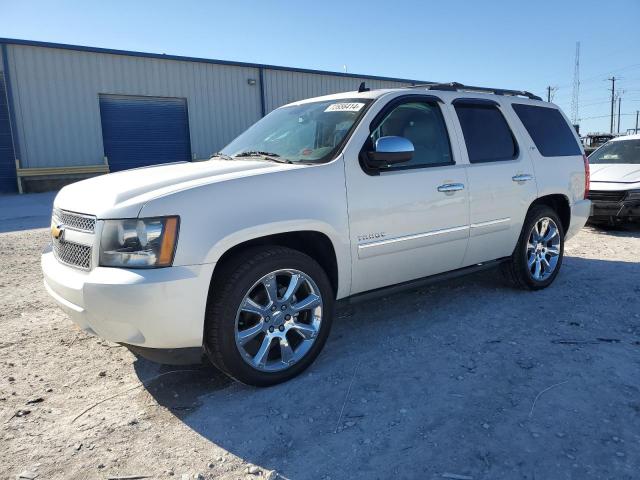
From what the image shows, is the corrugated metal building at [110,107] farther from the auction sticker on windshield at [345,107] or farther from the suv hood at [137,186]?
the auction sticker on windshield at [345,107]

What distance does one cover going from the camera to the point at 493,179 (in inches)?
171

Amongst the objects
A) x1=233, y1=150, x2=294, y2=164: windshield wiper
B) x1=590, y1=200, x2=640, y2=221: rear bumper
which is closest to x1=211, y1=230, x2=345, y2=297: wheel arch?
x1=233, y1=150, x2=294, y2=164: windshield wiper

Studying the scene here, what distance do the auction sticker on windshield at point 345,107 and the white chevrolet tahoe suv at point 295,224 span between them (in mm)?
17

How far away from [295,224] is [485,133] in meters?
2.30

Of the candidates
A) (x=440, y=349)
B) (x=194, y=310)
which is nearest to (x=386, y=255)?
(x=440, y=349)

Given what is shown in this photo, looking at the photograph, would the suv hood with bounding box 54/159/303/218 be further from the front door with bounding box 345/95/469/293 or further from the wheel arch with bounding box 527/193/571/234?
the wheel arch with bounding box 527/193/571/234

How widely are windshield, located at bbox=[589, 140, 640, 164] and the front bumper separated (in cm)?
915

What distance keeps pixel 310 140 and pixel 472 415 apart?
7.14 feet

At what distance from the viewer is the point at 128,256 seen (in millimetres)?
2721

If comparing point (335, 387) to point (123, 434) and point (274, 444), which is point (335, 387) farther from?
point (123, 434)

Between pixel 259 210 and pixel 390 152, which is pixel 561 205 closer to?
pixel 390 152

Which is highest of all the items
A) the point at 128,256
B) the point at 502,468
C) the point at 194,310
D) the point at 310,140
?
the point at 310,140

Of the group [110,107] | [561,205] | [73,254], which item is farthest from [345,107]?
[110,107]

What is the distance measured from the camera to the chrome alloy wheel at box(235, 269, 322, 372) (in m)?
3.06
